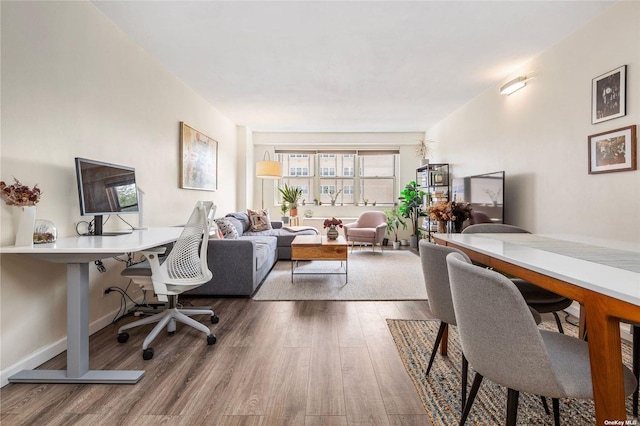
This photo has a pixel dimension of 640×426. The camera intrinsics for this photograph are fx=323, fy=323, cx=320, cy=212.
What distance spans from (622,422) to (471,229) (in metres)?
1.78

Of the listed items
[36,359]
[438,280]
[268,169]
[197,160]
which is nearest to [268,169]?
[268,169]

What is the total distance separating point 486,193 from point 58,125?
4.41 meters

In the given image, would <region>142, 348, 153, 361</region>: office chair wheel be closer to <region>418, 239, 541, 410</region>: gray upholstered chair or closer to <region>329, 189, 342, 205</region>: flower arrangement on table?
<region>418, 239, 541, 410</region>: gray upholstered chair

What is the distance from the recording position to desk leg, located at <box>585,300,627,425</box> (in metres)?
0.93

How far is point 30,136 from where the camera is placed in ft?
6.70

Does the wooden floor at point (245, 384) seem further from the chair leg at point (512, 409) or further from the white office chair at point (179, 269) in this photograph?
the chair leg at point (512, 409)

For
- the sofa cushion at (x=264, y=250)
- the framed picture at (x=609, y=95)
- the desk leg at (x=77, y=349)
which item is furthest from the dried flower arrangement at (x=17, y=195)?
the framed picture at (x=609, y=95)

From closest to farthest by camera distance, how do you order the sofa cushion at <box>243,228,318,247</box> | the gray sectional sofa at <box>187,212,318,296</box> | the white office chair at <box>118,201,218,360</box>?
the white office chair at <box>118,201,218,360</box>
the gray sectional sofa at <box>187,212,318,296</box>
the sofa cushion at <box>243,228,318,247</box>

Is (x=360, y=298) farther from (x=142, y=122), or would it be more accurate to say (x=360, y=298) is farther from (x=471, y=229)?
(x=142, y=122)

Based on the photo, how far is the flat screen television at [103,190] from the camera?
7.09 feet

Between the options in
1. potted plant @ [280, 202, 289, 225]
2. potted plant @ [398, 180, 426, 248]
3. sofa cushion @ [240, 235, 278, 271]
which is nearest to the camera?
sofa cushion @ [240, 235, 278, 271]

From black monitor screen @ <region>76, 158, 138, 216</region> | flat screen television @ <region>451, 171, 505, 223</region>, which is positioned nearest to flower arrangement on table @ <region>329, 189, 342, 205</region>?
flat screen television @ <region>451, 171, 505, 223</region>

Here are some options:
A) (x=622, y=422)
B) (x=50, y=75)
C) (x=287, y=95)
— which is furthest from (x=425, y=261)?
(x=287, y=95)

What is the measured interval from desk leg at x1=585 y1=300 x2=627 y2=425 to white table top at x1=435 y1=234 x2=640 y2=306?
83 millimetres
